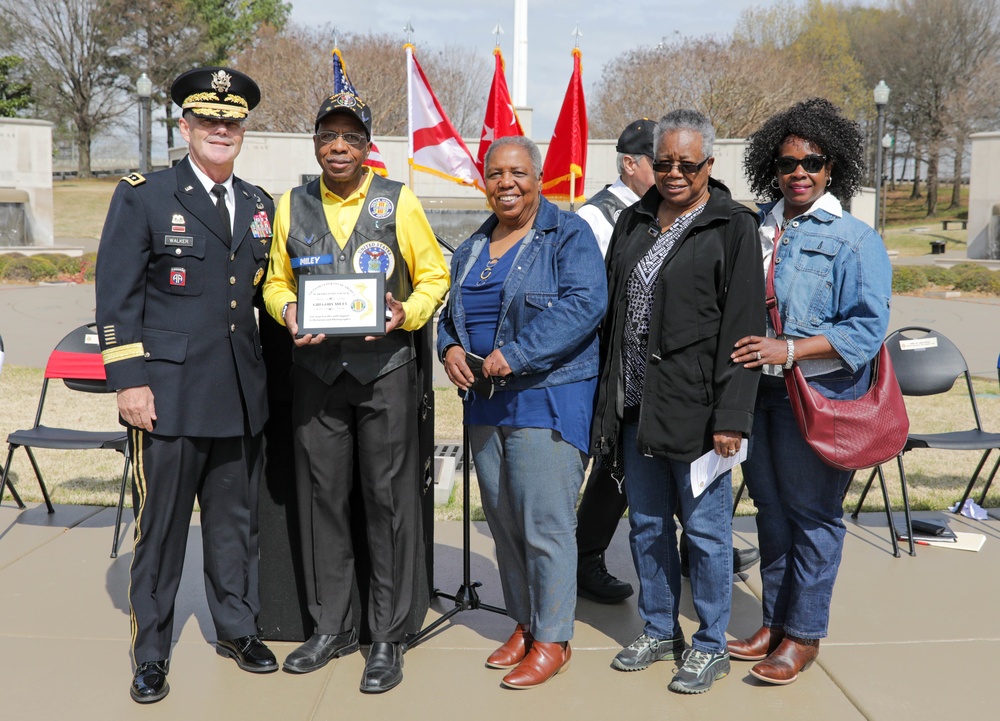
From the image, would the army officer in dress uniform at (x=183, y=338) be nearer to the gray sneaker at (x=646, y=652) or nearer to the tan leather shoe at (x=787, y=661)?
the gray sneaker at (x=646, y=652)

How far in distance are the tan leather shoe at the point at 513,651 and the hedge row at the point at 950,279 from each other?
18.7 meters

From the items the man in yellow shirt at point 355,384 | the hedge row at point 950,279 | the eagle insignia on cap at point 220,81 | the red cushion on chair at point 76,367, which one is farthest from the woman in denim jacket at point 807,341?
the hedge row at point 950,279

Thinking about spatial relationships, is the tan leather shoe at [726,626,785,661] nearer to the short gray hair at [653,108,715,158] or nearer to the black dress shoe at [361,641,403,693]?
the black dress shoe at [361,641,403,693]

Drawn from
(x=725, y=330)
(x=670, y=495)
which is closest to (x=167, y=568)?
(x=670, y=495)

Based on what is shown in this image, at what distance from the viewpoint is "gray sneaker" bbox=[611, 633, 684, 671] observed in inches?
140

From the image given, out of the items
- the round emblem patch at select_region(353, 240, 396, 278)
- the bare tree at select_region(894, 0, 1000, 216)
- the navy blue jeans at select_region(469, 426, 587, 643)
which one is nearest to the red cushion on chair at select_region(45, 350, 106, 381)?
the round emblem patch at select_region(353, 240, 396, 278)

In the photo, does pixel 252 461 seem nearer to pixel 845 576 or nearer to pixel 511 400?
pixel 511 400

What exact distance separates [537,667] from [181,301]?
1922 mm

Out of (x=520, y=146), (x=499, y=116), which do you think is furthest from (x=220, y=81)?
(x=499, y=116)

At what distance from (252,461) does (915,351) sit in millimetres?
4206

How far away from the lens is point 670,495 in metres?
3.50

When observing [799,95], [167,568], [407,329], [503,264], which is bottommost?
[167,568]

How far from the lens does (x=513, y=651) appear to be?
3.65 metres

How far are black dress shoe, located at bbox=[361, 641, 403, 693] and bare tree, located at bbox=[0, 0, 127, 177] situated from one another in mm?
51113
